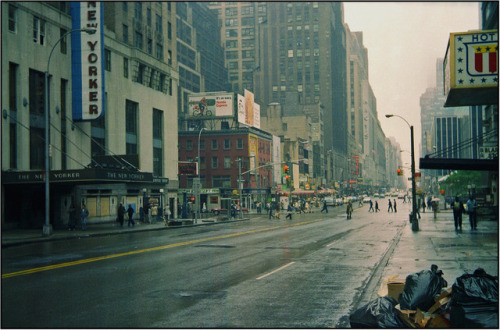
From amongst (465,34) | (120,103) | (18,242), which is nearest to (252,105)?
(120,103)

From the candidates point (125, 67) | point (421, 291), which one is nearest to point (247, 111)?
point (125, 67)

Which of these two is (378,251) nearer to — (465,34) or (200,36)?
(465,34)

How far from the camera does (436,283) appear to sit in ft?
28.7

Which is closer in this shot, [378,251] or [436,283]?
[436,283]

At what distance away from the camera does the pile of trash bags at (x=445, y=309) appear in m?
7.55

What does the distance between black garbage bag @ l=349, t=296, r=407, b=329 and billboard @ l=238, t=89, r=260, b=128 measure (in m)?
78.9

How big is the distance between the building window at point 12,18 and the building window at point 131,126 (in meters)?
16.9

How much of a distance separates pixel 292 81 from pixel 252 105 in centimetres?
7499

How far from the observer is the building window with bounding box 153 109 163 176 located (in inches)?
2259

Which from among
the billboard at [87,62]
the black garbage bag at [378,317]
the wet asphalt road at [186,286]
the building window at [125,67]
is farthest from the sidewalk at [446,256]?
the building window at [125,67]

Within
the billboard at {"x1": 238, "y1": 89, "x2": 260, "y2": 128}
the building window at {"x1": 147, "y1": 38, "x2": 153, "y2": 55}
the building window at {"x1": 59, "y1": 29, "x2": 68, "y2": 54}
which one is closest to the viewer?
the building window at {"x1": 59, "y1": 29, "x2": 68, "y2": 54}

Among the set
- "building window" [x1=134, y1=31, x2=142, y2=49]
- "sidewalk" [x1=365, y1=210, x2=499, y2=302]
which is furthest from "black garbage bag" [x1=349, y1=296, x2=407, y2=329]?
"building window" [x1=134, y1=31, x2=142, y2=49]

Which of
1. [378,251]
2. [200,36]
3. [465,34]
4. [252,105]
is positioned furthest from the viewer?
[200,36]

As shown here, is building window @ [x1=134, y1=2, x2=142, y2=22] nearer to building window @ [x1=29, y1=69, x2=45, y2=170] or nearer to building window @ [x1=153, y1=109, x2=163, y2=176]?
building window @ [x1=153, y1=109, x2=163, y2=176]
